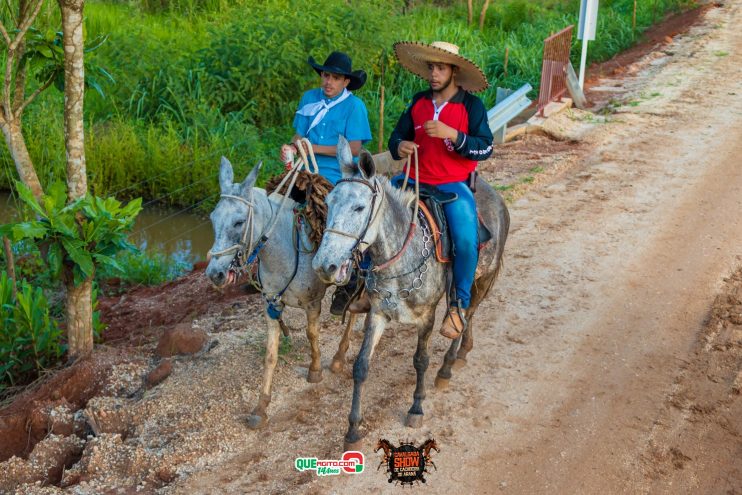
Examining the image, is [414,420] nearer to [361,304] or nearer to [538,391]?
[361,304]

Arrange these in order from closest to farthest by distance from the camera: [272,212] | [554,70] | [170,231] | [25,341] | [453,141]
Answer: [453,141]
[272,212]
[25,341]
[170,231]
[554,70]

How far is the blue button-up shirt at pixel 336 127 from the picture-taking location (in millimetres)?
5848

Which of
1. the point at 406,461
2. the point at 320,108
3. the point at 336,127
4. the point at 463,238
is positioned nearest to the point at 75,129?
the point at 320,108

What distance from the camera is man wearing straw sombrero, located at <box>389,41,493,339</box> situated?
5.13 meters

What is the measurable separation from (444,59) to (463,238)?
1232 millimetres

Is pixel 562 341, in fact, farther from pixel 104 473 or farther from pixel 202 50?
pixel 202 50

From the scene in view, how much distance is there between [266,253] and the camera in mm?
5227

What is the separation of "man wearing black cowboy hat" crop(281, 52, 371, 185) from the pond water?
14.4 feet

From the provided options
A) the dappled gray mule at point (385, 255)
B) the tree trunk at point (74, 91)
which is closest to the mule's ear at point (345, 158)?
the dappled gray mule at point (385, 255)

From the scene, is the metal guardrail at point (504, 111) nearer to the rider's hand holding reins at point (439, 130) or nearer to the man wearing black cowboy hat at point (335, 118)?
the man wearing black cowboy hat at point (335, 118)

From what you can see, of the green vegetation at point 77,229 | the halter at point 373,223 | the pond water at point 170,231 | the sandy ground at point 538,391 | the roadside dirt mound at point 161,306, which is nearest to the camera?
the halter at point 373,223

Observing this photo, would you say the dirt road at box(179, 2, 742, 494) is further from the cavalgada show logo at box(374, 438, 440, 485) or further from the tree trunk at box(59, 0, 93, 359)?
the tree trunk at box(59, 0, 93, 359)

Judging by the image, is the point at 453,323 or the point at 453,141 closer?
the point at 453,141

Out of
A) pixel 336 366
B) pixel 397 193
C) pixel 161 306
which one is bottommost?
pixel 161 306
